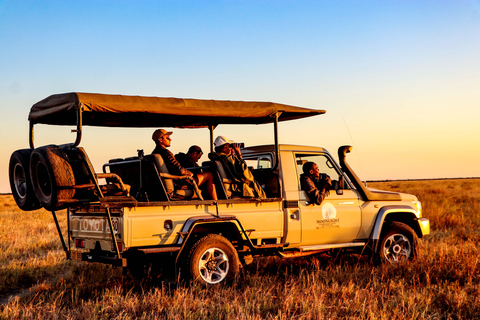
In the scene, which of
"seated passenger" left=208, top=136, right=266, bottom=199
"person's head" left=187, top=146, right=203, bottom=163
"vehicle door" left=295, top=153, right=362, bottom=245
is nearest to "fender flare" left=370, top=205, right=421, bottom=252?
"vehicle door" left=295, top=153, right=362, bottom=245

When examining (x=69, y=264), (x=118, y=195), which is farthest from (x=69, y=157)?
(x=69, y=264)

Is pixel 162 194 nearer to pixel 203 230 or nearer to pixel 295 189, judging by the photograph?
pixel 203 230

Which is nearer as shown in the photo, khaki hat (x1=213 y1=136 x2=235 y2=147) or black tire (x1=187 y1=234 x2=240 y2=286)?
black tire (x1=187 y1=234 x2=240 y2=286)

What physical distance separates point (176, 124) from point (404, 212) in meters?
4.02

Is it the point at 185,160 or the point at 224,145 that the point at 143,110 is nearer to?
the point at 224,145

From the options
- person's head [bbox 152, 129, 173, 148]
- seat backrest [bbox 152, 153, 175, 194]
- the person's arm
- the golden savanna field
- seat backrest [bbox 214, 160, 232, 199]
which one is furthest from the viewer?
seat backrest [bbox 214, 160, 232, 199]

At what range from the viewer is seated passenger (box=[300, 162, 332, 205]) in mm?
8484

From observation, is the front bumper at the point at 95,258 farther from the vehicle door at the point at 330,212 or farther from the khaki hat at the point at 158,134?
the vehicle door at the point at 330,212

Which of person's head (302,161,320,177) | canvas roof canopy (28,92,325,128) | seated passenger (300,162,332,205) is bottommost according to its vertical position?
seated passenger (300,162,332,205)

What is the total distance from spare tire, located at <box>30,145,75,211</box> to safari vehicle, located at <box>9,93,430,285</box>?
0.04 feet

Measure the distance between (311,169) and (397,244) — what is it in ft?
6.76

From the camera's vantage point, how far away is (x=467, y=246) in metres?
10.7

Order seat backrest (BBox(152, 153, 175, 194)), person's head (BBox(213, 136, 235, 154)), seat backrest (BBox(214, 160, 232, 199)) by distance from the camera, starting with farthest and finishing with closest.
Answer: person's head (BBox(213, 136, 235, 154)) < seat backrest (BBox(214, 160, 232, 199)) < seat backrest (BBox(152, 153, 175, 194))

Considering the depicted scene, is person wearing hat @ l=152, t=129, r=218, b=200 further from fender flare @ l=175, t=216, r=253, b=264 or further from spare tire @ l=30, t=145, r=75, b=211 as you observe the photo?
spare tire @ l=30, t=145, r=75, b=211
